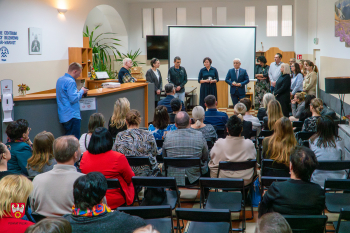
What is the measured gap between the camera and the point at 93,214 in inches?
72.5

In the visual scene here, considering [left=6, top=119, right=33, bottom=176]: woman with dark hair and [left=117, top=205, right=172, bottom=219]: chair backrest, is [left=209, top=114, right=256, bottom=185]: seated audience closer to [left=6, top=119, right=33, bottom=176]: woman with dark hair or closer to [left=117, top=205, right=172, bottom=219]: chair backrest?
[left=117, top=205, right=172, bottom=219]: chair backrest

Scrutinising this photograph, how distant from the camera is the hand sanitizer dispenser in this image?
4859 mm

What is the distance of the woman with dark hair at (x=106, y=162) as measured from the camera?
2.93m

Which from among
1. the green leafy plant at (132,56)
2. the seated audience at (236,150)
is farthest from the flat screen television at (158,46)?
the seated audience at (236,150)

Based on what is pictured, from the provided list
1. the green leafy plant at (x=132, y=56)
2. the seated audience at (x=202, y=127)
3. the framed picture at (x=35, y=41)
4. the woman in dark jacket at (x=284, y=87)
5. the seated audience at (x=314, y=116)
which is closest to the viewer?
the seated audience at (x=202, y=127)

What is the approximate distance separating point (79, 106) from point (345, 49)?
5.39 metres

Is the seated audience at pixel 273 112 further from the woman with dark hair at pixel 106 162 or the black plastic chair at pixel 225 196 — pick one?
the woman with dark hair at pixel 106 162

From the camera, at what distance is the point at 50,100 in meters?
5.41

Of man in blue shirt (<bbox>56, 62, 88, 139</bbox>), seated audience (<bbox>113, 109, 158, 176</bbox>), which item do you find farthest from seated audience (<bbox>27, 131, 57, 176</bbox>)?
man in blue shirt (<bbox>56, 62, 88, 139</bbox>)

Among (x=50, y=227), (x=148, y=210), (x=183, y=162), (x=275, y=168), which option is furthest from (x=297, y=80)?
(x=50, y=227)

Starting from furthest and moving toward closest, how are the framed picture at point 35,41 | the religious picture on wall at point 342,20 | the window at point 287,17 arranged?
the window at point 287,17 → the framed picture at point 35,41 → the religious picture on wall at point 342,20

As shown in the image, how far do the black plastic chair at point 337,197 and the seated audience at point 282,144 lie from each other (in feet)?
1.59

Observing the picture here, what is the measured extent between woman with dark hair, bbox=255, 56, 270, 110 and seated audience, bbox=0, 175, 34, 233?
27.4 ft

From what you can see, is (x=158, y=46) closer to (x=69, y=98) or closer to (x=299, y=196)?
(x=69, y=98)
